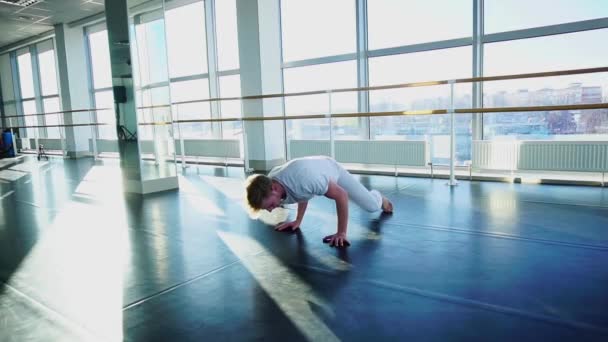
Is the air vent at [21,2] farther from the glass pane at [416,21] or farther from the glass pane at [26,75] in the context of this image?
the glass pane at [416,21]

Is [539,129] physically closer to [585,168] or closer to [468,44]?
[585,168]

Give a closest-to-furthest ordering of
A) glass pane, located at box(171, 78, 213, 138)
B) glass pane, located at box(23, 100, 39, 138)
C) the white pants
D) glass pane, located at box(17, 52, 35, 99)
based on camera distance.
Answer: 1. the white pants
2. glass pane, located at box(171, 78, 213, 138)
3. glass pane, located at box(17, 52, 35, 99)
4. glass pane, located at box(23, 100, 39, 138)

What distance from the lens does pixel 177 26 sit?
29.6ft

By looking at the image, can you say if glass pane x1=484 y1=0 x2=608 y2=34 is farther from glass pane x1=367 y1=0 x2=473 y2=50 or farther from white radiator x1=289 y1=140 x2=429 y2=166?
white radiator x1=289 y1=140 x2=429 y2=166

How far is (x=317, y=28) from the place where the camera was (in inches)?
278

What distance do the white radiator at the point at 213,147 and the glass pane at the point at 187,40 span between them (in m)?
1.71

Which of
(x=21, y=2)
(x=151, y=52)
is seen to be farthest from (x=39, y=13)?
(x=151, y=52)

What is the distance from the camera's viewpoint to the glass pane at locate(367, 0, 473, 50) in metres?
5.59

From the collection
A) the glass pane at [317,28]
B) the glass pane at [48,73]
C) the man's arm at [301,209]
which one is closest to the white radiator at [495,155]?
the glass pane at [317,28]

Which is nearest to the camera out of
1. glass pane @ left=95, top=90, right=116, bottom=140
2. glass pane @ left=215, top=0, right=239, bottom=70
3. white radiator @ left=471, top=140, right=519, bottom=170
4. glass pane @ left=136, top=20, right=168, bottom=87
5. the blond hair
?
the blond hair

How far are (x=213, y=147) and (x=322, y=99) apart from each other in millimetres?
2119

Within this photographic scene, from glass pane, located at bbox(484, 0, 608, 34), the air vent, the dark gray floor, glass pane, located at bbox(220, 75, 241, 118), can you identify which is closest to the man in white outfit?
the dark gray floor

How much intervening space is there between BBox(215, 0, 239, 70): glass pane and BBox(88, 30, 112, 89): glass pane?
4.64 metres

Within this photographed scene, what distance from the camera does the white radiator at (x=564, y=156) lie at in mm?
4227
